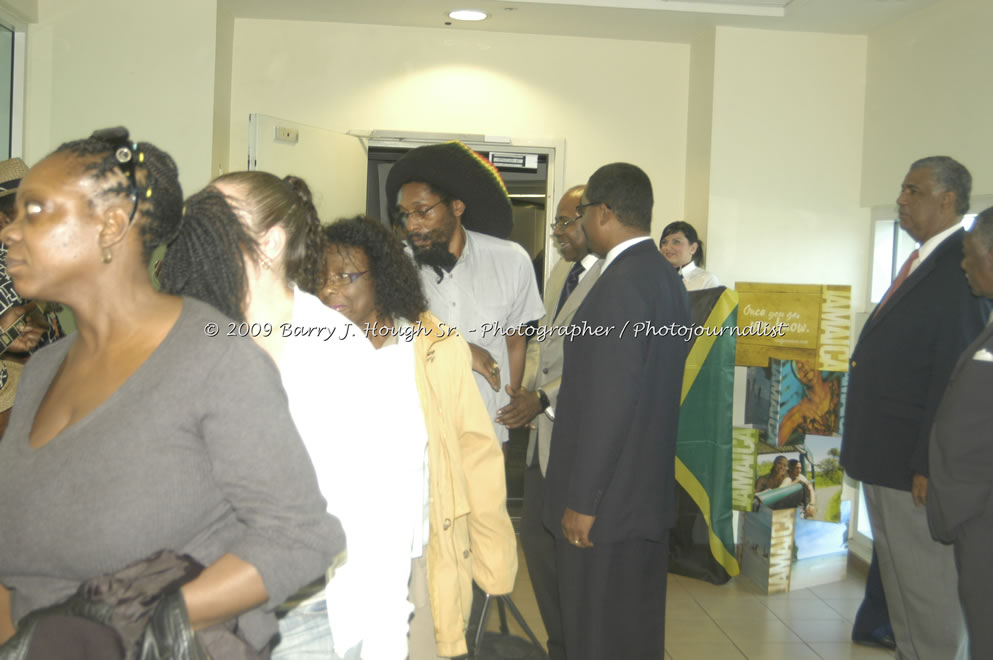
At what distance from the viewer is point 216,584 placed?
987 mm

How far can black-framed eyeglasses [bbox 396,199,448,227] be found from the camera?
297 centimetres

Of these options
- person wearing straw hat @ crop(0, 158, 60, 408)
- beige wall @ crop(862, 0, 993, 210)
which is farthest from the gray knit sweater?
beige wall @ crop(862, 0, 993, 210)

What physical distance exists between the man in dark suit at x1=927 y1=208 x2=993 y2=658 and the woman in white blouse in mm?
2481

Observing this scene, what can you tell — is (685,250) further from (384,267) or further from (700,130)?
(384,267)

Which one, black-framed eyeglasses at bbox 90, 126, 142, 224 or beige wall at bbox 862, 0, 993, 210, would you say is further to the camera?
beige wall at bbox 862, 0, 993, 210

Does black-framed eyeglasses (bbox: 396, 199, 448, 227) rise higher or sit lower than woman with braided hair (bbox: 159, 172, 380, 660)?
higher

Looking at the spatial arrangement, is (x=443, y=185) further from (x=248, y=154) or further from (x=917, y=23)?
(x=917, y=23)

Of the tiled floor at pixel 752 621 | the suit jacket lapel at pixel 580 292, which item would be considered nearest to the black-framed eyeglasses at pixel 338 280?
the suit jacket lapel at pixel 580 292

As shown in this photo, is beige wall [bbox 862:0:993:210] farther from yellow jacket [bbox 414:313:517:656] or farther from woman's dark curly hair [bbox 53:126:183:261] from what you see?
woman's dark curly hair [bbox 53:126:183:261]

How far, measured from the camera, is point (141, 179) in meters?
1.10

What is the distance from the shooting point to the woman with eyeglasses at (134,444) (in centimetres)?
99

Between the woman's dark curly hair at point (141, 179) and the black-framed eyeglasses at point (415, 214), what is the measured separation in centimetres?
182

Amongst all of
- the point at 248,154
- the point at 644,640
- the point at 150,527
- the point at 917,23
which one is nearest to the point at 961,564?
the point at 644,640

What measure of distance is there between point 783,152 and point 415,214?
2869mm
